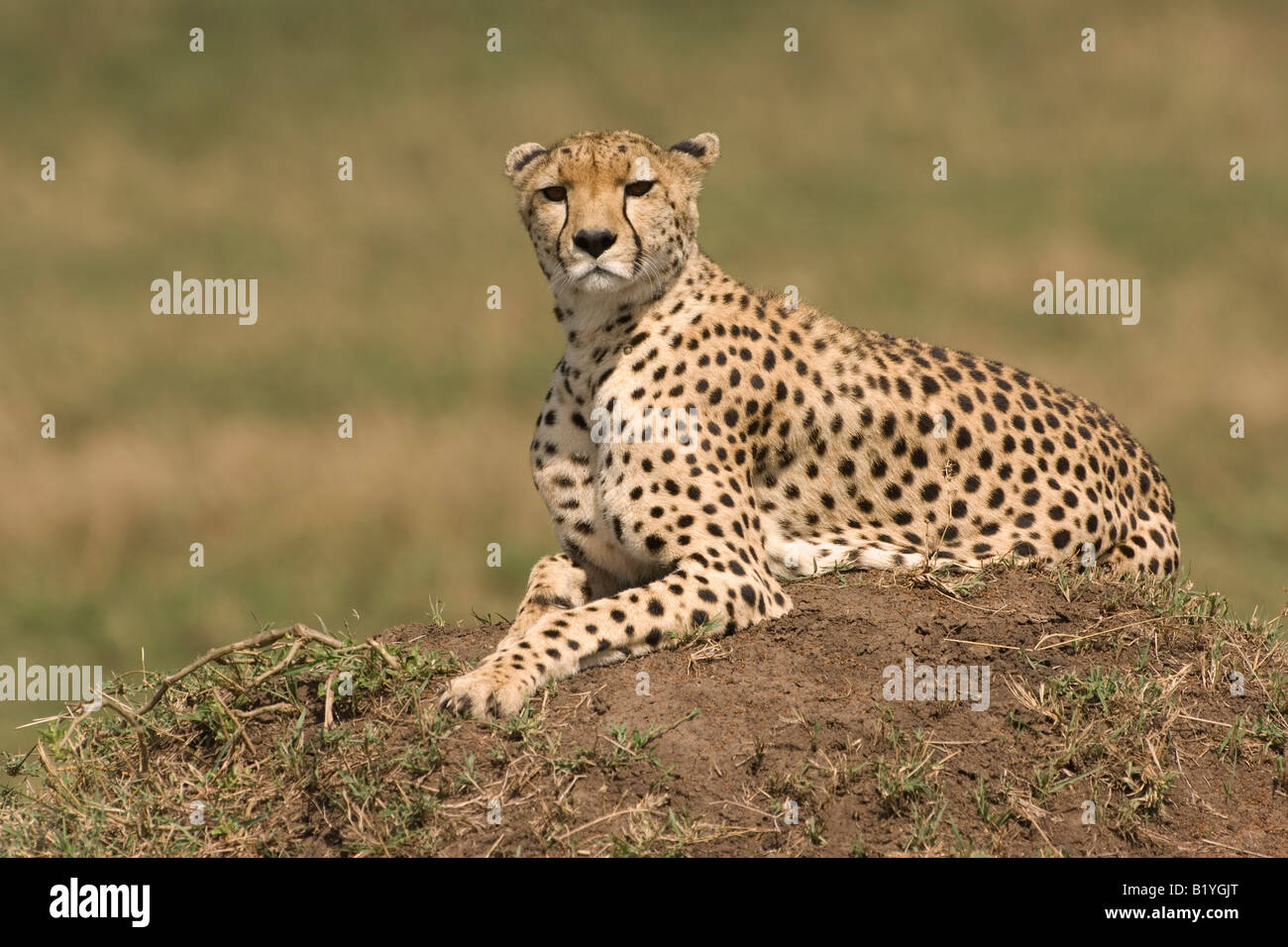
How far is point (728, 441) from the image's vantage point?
6.12m

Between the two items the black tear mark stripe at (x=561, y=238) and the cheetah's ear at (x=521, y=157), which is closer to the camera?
the black tear mark stripe at (x=561, y=238)

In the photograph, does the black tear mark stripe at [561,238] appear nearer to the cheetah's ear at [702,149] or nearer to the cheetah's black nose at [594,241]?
the cheetah's black nose at [594,241]

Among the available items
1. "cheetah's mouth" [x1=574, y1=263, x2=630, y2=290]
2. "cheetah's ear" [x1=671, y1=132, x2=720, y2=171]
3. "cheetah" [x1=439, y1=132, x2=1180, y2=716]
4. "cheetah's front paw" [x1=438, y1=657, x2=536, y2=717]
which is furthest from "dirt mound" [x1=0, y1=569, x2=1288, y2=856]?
"cheetah's ear" [x1=671, y1=132, x2=720, y2=171]

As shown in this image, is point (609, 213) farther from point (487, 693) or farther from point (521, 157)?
point (487, 693)

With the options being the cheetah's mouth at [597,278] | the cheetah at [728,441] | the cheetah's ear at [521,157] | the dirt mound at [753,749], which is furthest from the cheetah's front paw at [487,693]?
the cheetah's ear at [521,157]

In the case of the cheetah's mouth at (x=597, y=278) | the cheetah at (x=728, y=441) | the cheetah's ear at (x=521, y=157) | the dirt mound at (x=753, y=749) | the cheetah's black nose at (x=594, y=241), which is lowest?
the dirt mound at (x=753, y=749)

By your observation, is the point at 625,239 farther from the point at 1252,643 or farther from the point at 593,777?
the point at 1252,643

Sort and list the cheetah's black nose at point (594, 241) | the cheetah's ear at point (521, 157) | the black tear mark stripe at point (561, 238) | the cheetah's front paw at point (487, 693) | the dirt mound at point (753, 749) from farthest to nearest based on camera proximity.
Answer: the cheetah's ear at point (521, 157) → the black tear mark stripe at point (561, 238) → the cheetah's black nose at point (594, 241) → the cheetah's front paw at point (487, 693) → the dirt mound at point (753, 749)

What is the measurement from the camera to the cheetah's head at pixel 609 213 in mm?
5836

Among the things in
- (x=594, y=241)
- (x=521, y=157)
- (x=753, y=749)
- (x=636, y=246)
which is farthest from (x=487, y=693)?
(x=521, y=157)

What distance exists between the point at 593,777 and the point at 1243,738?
212 cm

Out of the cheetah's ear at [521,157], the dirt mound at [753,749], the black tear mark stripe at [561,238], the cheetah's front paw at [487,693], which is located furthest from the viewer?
the cheetah's ear at [521,157]

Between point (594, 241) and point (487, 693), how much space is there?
1.64 m

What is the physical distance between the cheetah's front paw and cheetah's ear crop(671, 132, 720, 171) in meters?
2.32
